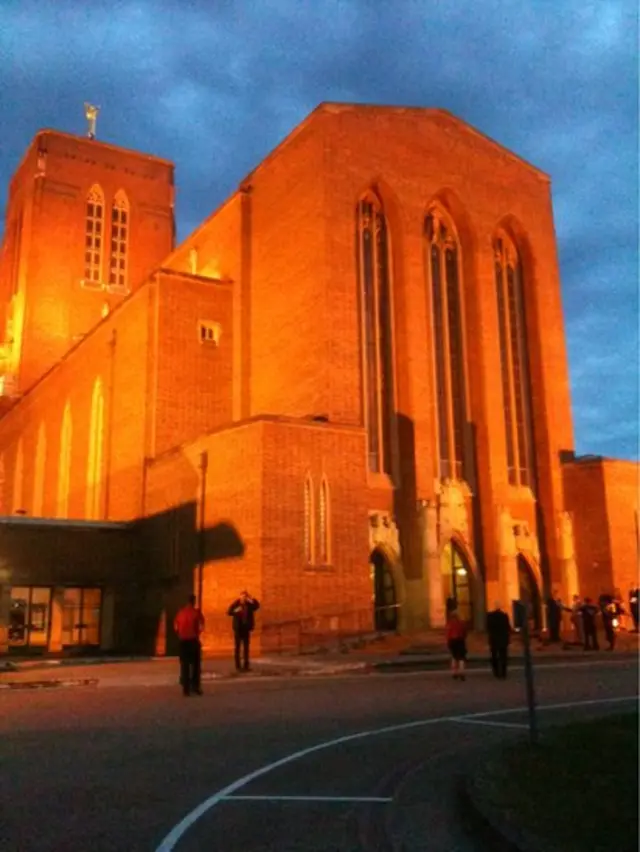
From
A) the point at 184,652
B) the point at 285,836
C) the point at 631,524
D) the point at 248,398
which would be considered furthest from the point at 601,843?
the point at 631,524

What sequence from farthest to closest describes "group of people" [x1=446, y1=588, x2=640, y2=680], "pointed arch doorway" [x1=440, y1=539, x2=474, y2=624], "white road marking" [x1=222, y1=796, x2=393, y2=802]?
"pointed arch doorway" [x1=440, y1=539, x2=474, y2=624] → "group of people" [x1=446, y1=588, x2=640, y2=680] → "white road marking" [x1=222, y1=796, x2=393, y2=802]

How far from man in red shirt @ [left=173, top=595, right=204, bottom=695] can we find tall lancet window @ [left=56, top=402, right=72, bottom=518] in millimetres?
29633

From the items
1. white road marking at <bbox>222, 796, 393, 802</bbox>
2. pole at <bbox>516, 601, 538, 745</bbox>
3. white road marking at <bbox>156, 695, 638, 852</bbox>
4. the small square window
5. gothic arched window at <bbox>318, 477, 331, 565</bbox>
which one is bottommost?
white road marking at <bbox>222, 796, 393, 802</bbox>

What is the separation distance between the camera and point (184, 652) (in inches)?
519

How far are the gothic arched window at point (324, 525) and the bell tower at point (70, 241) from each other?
1263 inches

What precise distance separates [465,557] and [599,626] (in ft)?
16.0

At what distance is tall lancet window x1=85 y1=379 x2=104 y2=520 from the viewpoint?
36906 mm

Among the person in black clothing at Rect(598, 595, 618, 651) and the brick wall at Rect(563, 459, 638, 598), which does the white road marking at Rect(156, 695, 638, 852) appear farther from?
the brick wall at Rect(563, 459, 638, 598)

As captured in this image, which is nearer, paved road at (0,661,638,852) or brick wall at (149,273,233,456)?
paved road at (0,661,638,852)

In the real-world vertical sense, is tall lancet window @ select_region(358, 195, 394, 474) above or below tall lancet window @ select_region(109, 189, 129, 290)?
below

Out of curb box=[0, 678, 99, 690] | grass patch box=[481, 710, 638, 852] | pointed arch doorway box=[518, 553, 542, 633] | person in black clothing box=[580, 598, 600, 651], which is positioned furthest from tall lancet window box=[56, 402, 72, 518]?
grass patch box=[481, 710, 638, 852]

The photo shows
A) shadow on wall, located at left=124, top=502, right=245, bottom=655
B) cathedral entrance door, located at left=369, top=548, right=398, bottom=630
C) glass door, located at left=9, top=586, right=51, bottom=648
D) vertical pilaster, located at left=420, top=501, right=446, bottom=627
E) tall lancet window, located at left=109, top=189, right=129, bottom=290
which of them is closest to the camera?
shadow on wall, located at left=124, top=502, right=245, bottom=655

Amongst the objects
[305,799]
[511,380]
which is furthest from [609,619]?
[305,799]

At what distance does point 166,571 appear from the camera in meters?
28.2
